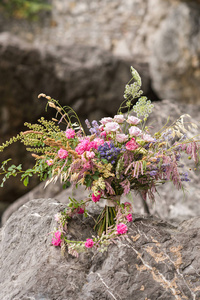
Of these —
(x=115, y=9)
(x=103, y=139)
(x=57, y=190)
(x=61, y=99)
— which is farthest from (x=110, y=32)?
(x=103, y=139)

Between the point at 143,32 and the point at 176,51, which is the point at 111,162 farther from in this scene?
the point at 143,32

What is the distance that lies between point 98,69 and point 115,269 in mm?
4703

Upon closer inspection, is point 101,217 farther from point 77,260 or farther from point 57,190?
point 57,190

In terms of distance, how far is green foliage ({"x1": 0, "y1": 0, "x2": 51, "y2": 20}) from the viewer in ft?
25.0

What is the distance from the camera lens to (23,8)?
304 inches

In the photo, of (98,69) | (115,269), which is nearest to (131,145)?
(115,269)

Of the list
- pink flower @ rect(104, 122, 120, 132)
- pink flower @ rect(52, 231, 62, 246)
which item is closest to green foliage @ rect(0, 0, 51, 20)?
pink flower @ rect(104, 122, 120, 132)

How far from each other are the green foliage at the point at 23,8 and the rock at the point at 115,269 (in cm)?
671

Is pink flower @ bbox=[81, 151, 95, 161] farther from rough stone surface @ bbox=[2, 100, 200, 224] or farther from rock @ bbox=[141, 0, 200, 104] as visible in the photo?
rock @ bbox=[141, 0, 200, 104]

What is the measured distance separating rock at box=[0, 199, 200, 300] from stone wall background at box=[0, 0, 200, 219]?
13.3 feet

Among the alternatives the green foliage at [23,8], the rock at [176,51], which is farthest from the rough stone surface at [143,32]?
the green foliage at [23,8]

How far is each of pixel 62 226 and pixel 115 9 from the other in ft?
20.5

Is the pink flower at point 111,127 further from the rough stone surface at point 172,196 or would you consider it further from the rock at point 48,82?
the rock at point 48,82

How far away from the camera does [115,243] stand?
1671 millimetres
